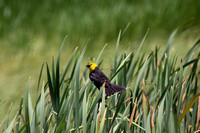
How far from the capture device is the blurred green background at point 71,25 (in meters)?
2.47

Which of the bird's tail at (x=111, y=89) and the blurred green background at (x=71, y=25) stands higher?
the blurred green background at (x=71, y=25)

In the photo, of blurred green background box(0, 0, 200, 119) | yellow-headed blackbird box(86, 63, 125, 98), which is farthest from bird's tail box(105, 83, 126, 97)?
blurred green background box(0, 0, 200, 119)

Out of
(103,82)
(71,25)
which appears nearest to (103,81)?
(103,82)

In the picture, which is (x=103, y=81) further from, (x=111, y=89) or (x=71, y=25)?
(x=71, y=25)

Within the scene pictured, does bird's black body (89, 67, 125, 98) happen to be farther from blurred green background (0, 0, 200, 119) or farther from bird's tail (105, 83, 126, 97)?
blurred green background (0, 0, 200, 119)

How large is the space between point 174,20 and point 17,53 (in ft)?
4.90

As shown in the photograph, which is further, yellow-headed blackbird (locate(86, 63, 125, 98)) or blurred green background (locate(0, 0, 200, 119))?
blurred green background (locate(0, 0, 200, 119))

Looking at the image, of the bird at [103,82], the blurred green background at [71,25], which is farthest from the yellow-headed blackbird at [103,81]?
the blurred green background at [71,25]

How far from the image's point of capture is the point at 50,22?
271 centimetres

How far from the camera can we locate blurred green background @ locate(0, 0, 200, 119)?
2469 mm

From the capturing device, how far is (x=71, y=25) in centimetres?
261

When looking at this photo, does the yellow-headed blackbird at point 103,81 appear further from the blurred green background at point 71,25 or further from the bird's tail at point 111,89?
the blurred green background at point 71,25

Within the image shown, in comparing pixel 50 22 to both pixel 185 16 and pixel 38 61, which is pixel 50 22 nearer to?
pixel 38 61

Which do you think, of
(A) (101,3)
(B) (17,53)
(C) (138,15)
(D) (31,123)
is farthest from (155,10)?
(D) (31,123)
